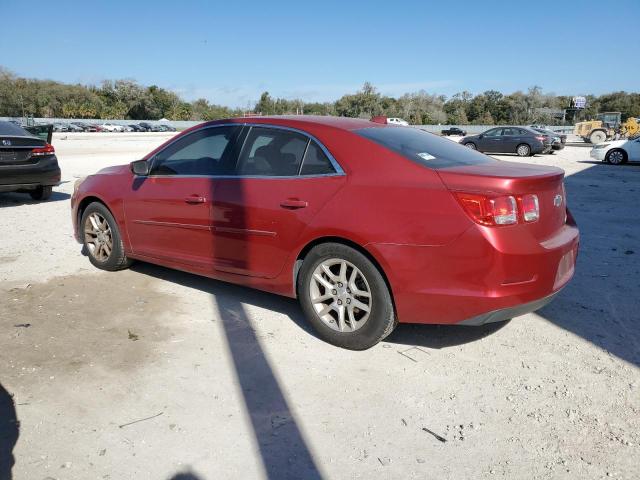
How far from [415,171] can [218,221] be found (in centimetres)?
178

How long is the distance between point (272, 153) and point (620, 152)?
66.8ft

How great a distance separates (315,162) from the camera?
4027mm

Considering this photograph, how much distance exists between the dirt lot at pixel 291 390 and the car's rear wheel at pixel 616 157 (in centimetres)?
1778

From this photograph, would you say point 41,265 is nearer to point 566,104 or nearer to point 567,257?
point 567,257

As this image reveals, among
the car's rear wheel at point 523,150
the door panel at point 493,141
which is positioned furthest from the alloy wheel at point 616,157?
the door panel at point 493,141

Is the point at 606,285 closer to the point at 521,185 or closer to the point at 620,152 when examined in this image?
the point at 521,185

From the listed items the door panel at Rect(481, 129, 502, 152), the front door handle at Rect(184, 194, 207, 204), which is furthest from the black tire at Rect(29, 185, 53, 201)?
the door panel at Rect(481, 129, 502, 152)

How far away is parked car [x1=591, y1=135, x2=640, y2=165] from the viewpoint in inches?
802

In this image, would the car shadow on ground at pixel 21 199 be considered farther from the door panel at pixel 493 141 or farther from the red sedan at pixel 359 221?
the door panel at pixel 493 141

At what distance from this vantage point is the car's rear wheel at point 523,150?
25.0 metres

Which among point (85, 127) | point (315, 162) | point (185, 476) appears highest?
point (315, 162)

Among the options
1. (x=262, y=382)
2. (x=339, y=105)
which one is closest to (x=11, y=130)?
(x=262, y=382)

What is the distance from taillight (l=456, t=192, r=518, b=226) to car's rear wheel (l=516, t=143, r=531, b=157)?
77.6 feet

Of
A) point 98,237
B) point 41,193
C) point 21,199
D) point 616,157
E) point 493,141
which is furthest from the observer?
point 493,141
